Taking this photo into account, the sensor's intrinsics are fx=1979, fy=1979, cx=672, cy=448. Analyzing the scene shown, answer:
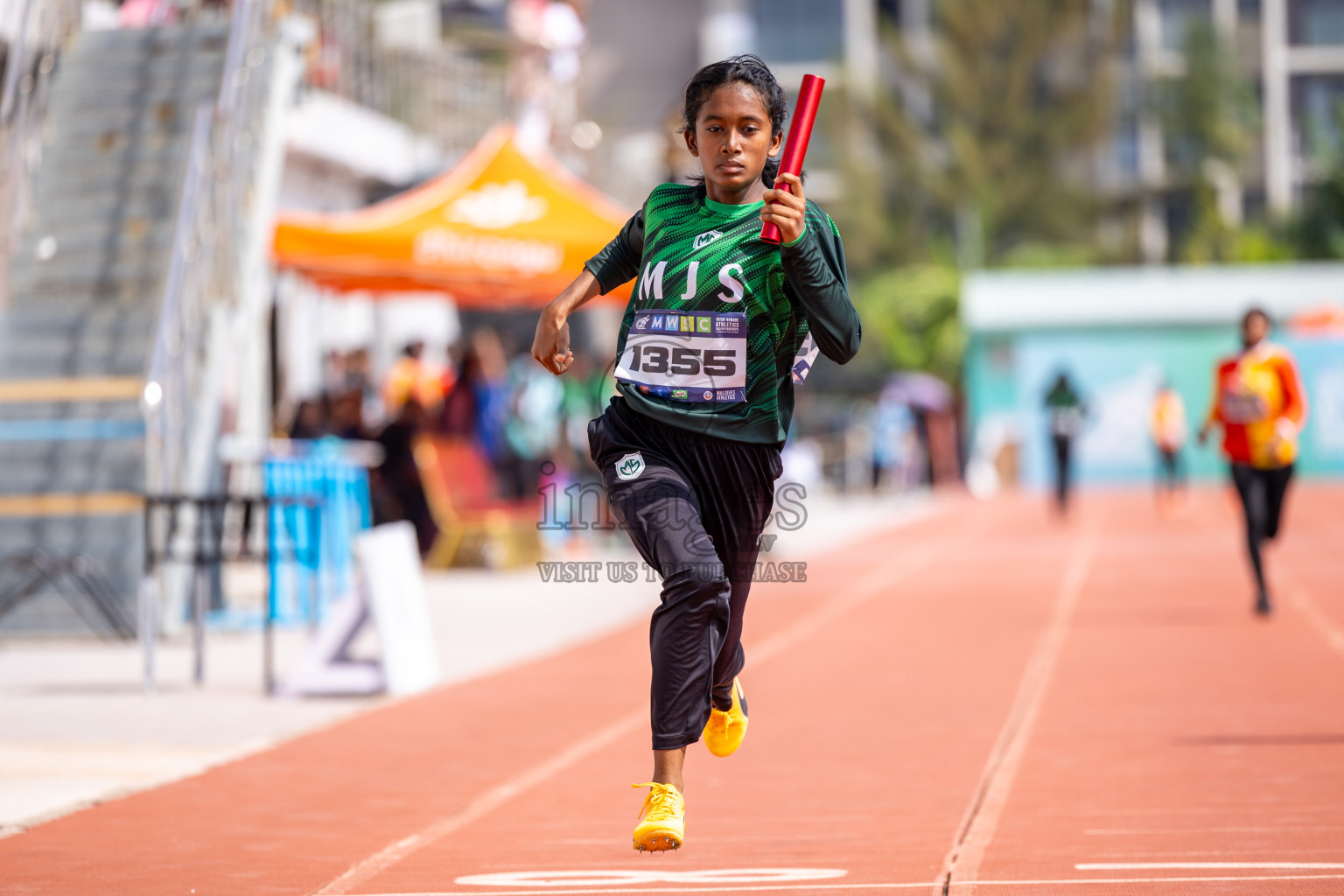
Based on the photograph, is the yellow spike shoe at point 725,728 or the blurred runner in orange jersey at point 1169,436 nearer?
the yellow spike shoe at point 725,728

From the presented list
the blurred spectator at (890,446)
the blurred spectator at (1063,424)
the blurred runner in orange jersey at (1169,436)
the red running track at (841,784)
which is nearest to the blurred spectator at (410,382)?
the red running track at (841,784)

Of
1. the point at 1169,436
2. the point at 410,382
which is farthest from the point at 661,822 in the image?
the point at 1169,436

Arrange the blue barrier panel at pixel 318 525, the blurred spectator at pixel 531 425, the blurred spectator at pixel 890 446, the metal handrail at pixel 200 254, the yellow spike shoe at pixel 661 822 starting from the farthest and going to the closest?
the blurred spectator at pixel 890 446
the blurred spectator at pixel 531 425
the metal handrail at pixel 200 254
the blue barrier panel at pixel 318 525
the yellow spike shoe at pixel 661 822

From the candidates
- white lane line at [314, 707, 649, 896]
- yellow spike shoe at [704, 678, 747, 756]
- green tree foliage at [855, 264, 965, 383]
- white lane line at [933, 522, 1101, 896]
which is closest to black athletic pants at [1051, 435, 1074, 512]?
white lane line at [933, 522, 1101, 896]

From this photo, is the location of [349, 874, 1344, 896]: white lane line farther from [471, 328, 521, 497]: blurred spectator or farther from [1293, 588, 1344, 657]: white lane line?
[471, 328, 521, 497]: blurred spectator

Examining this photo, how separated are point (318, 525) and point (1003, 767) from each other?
5303mm

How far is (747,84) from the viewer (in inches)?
198

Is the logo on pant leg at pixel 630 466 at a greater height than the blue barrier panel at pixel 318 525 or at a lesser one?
greater

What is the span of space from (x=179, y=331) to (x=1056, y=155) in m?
53.4

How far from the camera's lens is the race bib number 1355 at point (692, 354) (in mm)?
5000

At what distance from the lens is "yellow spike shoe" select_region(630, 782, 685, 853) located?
4922mm

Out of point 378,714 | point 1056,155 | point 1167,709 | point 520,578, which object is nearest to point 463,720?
point 378,714

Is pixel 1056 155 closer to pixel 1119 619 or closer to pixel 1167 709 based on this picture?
pixel 1119 619

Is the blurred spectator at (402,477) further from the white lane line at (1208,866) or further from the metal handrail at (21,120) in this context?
the white lane line at (1208,866)
